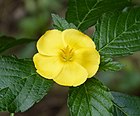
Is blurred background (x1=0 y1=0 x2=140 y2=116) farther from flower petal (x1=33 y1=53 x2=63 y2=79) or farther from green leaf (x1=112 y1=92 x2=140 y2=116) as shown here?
flower petal (x1=33 y1=53 x2=63 y2=79)

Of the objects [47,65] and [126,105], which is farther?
[126,105]

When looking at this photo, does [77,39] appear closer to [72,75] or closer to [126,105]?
[72,75]

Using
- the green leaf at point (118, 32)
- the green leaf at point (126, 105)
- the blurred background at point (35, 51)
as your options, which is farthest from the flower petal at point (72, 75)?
the blurred background at point (35, 51)

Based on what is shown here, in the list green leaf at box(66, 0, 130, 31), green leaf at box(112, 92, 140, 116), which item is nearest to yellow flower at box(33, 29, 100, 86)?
green leaf at box(66, 0, 130, 31)

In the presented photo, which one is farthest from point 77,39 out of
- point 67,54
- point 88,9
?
point 88,9

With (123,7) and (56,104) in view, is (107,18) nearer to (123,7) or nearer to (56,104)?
(123,7)
